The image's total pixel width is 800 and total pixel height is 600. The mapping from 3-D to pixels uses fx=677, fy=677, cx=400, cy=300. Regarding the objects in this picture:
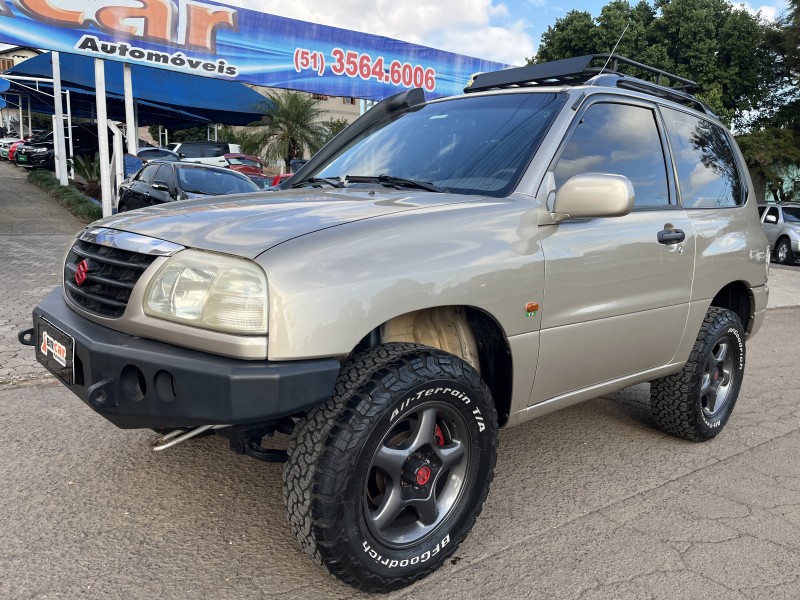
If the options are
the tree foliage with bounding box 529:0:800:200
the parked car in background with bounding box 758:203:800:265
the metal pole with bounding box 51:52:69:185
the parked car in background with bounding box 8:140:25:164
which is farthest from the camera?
the parked car in background with bounding box 8:140:25:164

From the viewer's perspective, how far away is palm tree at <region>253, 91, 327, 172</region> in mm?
30719

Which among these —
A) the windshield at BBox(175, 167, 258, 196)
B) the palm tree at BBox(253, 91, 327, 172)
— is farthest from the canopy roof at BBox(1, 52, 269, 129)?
the windshield at BBox(175, 167, 258, 196)

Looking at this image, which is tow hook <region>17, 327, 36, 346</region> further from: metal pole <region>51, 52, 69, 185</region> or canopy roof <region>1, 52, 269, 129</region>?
canopy roof <region>1, 52, 269, 129</region>

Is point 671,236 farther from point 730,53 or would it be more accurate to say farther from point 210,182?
point 730,53

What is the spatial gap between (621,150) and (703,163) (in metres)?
0.91

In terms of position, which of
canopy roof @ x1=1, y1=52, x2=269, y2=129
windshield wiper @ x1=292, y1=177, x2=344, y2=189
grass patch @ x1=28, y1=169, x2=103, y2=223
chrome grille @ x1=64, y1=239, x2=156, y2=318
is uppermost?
canopy roof @ x1=1, y1=52, x2=269, y2=129

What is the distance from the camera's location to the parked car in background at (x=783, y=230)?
17234mm

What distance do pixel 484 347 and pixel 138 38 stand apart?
390 inches

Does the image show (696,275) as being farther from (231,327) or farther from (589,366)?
(231,327)

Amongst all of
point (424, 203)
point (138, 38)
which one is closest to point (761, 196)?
point (138, 38)

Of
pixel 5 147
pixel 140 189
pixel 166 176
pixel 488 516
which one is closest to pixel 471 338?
pixel 488 516

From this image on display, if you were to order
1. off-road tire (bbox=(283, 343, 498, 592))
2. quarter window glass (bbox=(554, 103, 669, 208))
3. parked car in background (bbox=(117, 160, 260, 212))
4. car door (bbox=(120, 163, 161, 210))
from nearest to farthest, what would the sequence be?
off-road tire (bbox=(283, 343, 498, 592)) < quarter window glass (bbox=(554, 103, 669, 208)) < parked car in background (bbox=(117, 160, 260, 212)) < car door (bbox=(120, 163, 161, 210))

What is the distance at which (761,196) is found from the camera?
96.8 feet

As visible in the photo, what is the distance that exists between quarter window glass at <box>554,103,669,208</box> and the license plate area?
2058 millimetres
